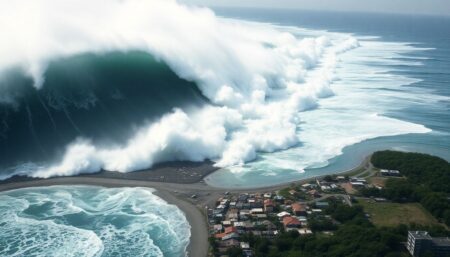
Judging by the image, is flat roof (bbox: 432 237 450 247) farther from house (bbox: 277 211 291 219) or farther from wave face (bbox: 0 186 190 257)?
wave face (bbox: 0 186 190 257)

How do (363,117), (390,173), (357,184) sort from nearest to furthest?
(357,184) < (390,173) < (363,117)

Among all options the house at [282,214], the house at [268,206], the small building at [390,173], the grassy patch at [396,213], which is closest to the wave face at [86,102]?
the house at [268,206]

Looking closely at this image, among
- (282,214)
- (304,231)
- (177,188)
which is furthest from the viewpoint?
(177,188)

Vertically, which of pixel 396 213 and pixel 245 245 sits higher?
pixel 396 213

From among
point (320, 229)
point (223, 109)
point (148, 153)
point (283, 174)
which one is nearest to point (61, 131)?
point (148, 153)

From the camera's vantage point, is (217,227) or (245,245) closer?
(245,245)

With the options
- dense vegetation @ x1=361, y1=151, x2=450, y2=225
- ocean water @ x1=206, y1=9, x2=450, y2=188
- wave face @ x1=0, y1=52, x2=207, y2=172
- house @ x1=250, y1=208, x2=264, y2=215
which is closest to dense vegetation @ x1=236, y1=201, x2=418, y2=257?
house @ x1=250, y1=208, x2=264, y2=215

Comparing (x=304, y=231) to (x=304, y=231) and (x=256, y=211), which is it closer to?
(x=304, y=231)

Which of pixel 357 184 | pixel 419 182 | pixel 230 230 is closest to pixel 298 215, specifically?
pixel 230 230
